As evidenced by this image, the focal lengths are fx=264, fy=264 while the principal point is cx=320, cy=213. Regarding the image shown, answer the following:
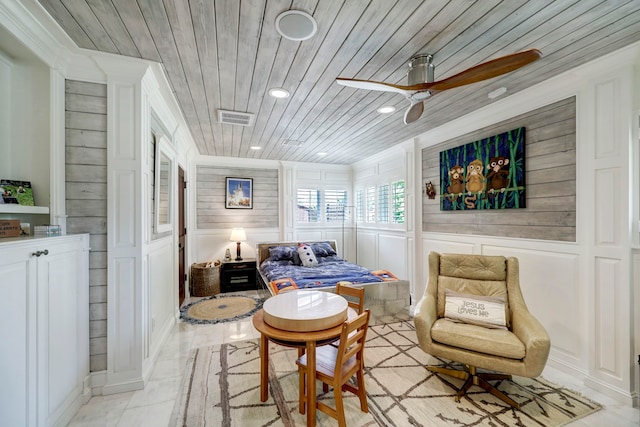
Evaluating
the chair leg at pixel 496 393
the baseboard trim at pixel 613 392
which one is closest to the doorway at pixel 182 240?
the chair leg at pixel 496 393

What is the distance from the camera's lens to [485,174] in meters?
3.01

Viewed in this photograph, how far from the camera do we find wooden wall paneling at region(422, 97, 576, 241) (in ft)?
7.65

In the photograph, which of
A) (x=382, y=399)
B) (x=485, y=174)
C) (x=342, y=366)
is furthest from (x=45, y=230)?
(x=485, y=174)

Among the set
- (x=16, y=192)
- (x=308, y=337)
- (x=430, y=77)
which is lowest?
(x=308, y=337)

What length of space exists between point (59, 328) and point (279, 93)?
244 centimetres

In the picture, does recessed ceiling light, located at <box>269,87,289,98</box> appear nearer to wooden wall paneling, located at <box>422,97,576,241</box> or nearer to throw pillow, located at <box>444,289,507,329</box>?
wooden wall paneling, located at <box>422,97,576,241</box>

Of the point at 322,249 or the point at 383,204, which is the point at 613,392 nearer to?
the point at 383,204

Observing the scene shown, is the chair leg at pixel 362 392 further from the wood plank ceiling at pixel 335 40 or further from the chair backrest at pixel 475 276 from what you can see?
the wood plank ceiling at pixel 335 40

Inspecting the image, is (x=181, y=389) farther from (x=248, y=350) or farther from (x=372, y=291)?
(x=372, y=291)

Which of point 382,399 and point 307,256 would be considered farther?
point 307,256

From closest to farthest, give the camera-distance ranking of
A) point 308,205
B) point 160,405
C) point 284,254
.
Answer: point 160,405, point 284,254, point 308,205

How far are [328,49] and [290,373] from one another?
104 inches

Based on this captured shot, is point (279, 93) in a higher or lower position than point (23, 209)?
higher

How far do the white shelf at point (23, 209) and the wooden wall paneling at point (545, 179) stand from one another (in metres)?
4.00
